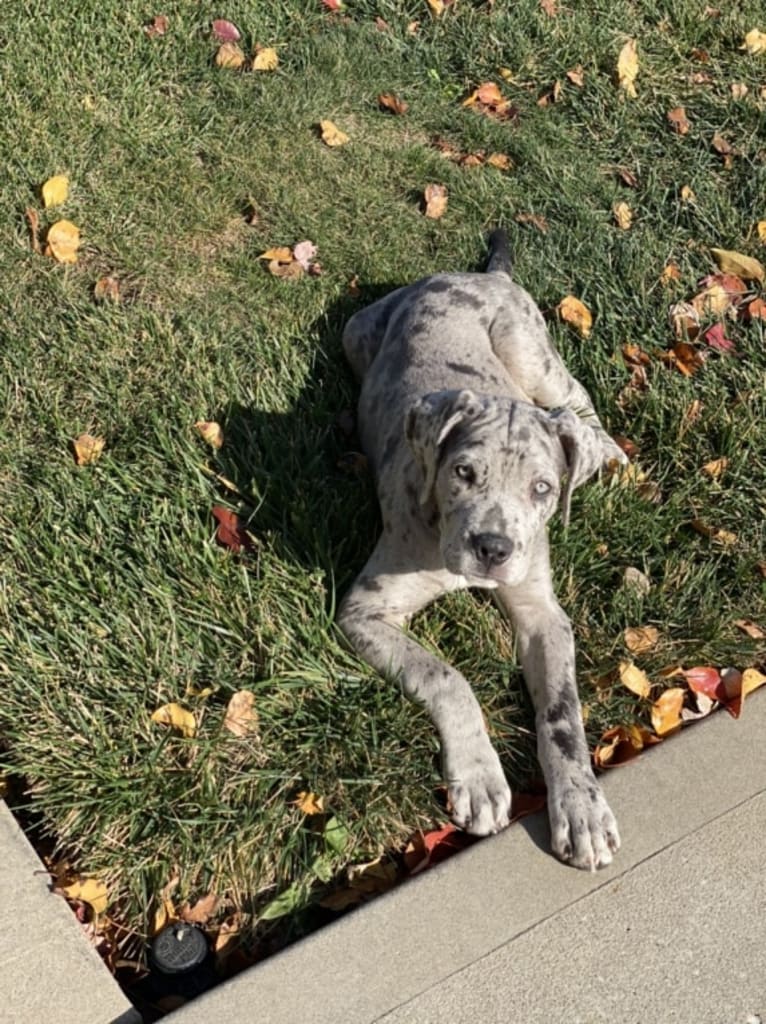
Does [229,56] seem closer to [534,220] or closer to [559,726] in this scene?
[534,220]

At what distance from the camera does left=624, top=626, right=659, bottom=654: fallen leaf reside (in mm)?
4414

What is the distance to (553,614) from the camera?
4336 millimetres

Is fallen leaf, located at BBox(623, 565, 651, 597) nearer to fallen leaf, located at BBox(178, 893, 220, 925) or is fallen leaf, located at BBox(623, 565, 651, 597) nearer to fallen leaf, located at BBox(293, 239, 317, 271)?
fallen leaf, located at BBox(178, 893, 220, 925)

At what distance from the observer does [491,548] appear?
12.3ft

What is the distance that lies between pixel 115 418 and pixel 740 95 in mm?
4814

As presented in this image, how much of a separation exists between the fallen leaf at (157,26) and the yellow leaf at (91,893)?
209 inches

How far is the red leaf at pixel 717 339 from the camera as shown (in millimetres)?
5688

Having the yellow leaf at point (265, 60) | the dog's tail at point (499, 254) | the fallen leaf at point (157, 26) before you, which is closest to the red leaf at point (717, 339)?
the dog's tail at point (499, 254)

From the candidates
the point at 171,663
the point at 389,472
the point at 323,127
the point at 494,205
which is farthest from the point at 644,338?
the point at 171,663

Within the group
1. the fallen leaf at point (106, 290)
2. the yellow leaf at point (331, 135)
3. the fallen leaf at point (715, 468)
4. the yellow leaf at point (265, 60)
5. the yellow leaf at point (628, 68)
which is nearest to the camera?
the fallen leaf at point (715, 468)

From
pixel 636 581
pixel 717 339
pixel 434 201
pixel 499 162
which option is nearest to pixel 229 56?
pixel 434 201

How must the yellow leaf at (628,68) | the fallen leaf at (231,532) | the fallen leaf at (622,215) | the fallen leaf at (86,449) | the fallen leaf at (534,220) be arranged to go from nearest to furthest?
the fallen leaf at (231,532) < the fallen leaf at (86,449) < the fallen leaf at (534,220) < the fallen leaf at (622,215) < the yellow leaf at (628,68)

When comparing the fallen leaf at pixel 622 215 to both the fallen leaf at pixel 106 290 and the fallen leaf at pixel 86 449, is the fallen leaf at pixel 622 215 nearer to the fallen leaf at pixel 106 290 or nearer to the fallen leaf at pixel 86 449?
the fallen leaf at pixel 106 290

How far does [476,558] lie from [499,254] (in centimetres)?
273
